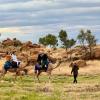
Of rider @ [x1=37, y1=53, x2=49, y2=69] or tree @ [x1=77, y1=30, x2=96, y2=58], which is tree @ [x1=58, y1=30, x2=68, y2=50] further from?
rider @ [x1=37, y1=53, x2=49, y2=69]

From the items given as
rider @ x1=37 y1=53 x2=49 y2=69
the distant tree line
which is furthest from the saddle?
the distant tree line

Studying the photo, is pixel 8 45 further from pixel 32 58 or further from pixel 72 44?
pixel 32 58

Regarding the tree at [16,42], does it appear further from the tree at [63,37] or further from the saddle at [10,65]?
the saddle at [10,65]

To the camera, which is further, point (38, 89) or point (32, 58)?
point (32, 58)

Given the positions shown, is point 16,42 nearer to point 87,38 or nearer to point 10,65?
point 87,38

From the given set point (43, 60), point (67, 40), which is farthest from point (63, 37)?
point (43, 60)

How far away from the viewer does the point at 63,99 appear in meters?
18.2

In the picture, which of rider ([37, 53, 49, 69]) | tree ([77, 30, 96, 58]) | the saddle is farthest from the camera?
tree ([77, 30, 96, 58])

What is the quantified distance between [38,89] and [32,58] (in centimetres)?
4970

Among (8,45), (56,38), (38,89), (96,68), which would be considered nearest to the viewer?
(38,89)

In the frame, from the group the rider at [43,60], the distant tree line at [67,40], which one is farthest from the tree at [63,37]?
A: the rider at [43,60]

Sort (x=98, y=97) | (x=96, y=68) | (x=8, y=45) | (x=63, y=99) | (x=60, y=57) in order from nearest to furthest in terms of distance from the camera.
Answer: (x=63, y=99)
(x=98, y=97)
(x=96, y=68)
(x=60, y=57)
(x=8, y=45)

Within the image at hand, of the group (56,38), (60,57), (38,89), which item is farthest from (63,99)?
(56,38)

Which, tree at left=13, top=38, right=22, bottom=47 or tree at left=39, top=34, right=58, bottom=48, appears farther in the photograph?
tree at left=39, top=34, right=58, bottom=48
